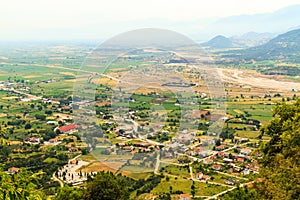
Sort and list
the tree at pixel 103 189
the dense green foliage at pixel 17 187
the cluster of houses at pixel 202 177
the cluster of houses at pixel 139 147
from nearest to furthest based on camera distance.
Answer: the dense green foliage at pixel 17 187 < the cluster of houses at pixel 139 147 < the tree at pixel 103 189 < the cluster of houses at pixel 202 177

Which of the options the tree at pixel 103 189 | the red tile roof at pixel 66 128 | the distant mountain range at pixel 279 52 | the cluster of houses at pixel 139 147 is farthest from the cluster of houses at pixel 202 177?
the distant mountain range at pixel 279 52

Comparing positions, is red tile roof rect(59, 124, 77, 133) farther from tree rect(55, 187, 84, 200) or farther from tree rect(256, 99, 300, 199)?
tree rect(256, 99, 300, 199)

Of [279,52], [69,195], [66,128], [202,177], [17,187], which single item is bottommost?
[202,177]

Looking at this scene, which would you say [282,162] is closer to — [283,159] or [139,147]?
[283,159]

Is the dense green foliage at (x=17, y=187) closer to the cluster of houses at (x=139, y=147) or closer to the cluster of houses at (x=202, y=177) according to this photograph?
the cluster of houses at (x=139, y=147)

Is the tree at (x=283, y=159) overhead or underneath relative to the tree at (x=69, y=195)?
overhead

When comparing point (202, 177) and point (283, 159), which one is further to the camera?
point (202, 177)

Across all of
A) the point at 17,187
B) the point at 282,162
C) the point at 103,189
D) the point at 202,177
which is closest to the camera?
the point at 17,187

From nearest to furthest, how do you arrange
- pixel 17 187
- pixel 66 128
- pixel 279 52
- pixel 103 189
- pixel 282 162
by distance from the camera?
pixel 17 187 < pixel 282 162 < pixel 103 189 < pixel 66 128 < pixel 279 52

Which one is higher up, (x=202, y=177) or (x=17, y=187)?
(x=17, y=187)

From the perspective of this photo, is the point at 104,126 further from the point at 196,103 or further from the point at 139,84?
the point at 196,103

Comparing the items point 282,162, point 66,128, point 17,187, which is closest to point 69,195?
point 282,162
